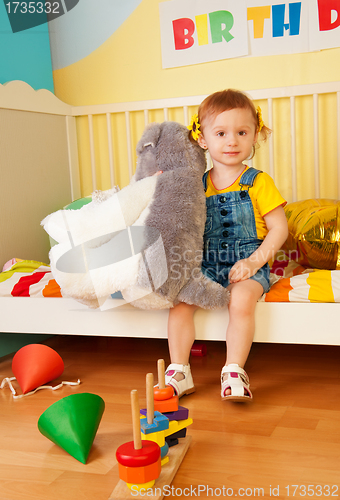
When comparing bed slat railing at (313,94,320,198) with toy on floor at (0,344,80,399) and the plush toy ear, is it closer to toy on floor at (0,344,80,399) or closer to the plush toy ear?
the plush toy ear

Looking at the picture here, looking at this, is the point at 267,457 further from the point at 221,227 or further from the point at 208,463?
the point at 221,227

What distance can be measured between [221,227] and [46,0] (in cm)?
132

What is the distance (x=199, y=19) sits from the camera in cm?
173

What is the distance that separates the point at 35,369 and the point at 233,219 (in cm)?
59

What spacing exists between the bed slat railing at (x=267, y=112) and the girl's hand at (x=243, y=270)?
2.25 feet

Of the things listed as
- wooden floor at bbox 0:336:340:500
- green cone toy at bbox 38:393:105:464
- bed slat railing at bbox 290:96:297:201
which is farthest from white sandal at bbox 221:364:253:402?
bed slat railing at bbox 290:96:297:201

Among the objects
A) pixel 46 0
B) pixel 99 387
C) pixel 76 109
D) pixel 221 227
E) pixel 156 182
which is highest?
pixel 46 0

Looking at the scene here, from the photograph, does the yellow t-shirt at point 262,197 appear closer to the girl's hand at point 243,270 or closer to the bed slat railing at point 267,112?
the girl's hand at point 243,270

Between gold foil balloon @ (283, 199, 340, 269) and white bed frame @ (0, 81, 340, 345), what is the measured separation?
21 cm

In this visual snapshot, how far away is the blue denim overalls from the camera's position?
1163mm

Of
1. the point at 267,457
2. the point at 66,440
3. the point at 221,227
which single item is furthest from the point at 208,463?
the point at 221,227

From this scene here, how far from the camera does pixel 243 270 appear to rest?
110 centimetres

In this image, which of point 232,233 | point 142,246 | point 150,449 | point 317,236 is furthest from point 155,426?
point 317,236

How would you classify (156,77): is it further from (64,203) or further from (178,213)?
(178,213)
